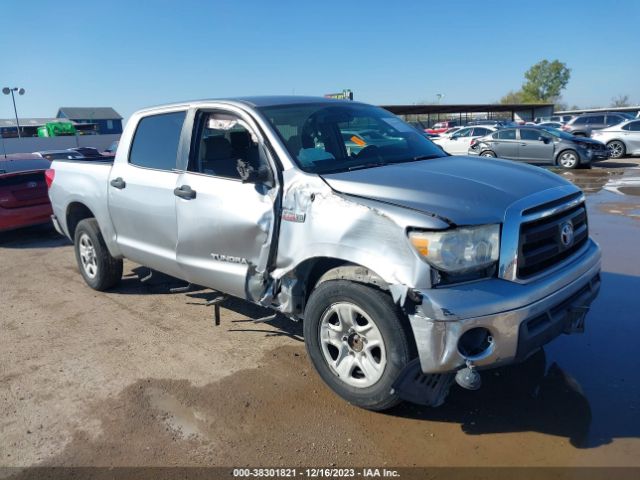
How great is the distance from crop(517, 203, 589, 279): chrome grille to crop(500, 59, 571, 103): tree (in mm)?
106010

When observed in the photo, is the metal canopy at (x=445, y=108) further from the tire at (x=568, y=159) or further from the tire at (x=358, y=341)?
the tire at (x=358, y=341)

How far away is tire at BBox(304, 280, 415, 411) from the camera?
3.00 metres

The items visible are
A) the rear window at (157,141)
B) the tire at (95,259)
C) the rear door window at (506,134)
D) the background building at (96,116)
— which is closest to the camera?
the rear window at (157,141)

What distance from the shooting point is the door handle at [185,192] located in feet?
13.8

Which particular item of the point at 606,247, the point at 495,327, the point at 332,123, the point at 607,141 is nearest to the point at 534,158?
the point at 607,141

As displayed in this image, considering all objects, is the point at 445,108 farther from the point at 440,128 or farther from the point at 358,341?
the point at 358,341

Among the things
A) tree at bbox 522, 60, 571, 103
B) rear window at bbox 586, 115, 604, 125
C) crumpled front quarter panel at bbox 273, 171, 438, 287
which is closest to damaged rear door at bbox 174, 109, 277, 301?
crumpled front quarter panel at bbox 273, 171, 438, 287

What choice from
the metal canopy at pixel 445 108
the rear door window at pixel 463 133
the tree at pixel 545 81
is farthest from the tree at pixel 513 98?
the rear door window at pixel 463 133

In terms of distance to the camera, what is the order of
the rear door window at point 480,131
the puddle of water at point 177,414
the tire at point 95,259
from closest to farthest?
the puddle of water at point 177,414 < the tire at point 95,259 < the rear door window at point 480,131

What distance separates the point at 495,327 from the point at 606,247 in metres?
5.00

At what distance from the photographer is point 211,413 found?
Result: 11.4 ft

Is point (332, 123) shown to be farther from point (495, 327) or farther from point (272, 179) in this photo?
point (495, 327)

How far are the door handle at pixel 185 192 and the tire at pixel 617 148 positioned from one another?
20725mm

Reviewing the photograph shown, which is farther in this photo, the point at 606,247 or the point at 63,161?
the point at 606,247
